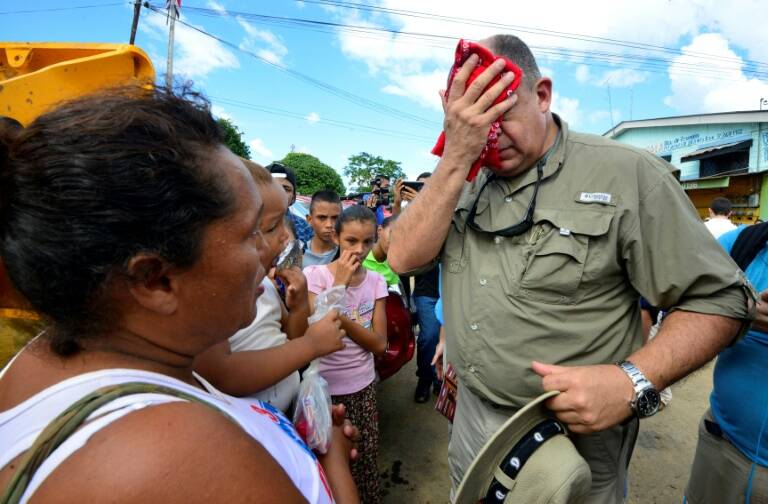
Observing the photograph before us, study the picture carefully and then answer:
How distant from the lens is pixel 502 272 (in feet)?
4.63

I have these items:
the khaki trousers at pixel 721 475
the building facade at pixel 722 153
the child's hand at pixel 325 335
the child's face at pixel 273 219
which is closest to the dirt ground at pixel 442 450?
the khaki trousers at pixel 721 475

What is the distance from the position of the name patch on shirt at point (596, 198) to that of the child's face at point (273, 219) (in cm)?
116

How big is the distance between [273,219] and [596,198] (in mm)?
1204

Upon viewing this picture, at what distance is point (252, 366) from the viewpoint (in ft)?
4.38

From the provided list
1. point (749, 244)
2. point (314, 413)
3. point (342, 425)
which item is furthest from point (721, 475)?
point (314, 413)

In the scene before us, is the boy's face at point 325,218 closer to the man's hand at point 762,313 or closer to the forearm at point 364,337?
the forearm at point 364,337

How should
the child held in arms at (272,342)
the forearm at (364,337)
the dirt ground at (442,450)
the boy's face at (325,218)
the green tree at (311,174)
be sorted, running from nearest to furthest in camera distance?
1. the child held in arms at (272,342)
2. the forearm at (364,337)
3. the dirt ground at (442,450)
4. the boy's face at (325,218)
5. the green tree at (311,174)

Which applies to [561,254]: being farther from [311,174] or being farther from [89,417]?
[311,174]

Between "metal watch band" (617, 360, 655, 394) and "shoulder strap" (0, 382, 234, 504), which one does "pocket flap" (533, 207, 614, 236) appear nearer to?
"metal watch band" (617, 360, 655, 394)

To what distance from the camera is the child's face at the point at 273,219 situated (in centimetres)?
154

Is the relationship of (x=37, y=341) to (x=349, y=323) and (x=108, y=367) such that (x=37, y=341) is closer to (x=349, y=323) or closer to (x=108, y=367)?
(x=108, y=367)

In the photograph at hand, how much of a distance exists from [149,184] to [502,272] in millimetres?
1146

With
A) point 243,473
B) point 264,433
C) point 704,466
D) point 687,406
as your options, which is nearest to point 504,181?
point 264,433

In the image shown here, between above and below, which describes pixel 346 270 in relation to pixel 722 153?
below
